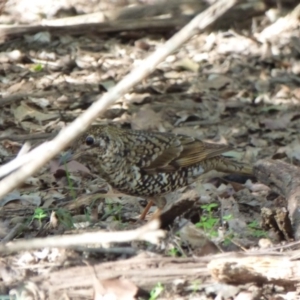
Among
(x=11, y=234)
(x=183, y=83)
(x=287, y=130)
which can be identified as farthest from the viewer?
(x=183, y=83)

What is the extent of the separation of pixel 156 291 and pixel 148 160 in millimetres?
2503

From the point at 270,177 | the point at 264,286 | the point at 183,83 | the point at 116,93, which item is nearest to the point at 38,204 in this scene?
the point at 270,177

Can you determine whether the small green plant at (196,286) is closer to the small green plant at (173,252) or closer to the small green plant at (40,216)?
the small green plant at (173,252)

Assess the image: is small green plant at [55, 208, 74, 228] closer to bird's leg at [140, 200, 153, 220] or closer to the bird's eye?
the bird's eye

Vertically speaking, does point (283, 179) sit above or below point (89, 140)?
below

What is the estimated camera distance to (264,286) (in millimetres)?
4238

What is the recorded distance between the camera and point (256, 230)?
213 inches

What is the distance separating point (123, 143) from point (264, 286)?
2.47 meters

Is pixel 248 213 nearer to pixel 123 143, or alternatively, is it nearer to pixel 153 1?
pixel 123 143

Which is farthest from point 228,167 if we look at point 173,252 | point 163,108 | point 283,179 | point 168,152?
point 173,252

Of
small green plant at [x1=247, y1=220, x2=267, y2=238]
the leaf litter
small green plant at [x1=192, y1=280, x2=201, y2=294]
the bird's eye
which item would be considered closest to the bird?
the bird's eye

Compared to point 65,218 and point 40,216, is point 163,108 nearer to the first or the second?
point 65,218

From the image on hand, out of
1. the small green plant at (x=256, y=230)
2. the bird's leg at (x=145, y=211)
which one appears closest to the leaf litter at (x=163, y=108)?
the small green plant at (x=256, y=230)

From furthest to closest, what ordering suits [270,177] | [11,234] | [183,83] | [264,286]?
[183,83] → [270,177] → [11,234] → [264,286]
